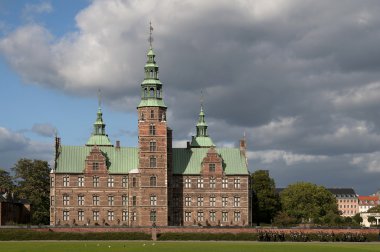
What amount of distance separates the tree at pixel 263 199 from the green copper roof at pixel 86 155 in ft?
82.1

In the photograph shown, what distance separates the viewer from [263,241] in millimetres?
83375

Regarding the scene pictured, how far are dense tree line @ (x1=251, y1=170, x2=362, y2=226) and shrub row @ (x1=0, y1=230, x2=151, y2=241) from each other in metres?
28.6

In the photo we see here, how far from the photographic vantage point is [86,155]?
106562 millimetres

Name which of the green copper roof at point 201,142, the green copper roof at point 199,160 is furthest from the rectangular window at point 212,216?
the green copper roof at point 201,142

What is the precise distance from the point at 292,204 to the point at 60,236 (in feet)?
197

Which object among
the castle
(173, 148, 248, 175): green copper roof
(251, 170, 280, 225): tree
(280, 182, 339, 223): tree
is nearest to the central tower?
the castle

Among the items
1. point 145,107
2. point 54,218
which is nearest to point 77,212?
point 54,218

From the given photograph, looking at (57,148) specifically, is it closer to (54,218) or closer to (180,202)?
(54,218)

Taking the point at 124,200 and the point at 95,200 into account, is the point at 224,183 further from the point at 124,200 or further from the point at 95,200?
the point at 95,200

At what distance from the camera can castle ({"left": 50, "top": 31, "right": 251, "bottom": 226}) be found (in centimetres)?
10406

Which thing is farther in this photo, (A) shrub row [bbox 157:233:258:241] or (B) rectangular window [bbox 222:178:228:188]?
(B) rectangular window [bbox 222:178:228:188]

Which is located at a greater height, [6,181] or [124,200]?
[6,181]

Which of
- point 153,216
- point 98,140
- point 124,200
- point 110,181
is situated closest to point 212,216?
point 153,216

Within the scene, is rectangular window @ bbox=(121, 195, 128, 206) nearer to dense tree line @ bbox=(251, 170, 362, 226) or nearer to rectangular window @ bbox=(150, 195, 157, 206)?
rectangular window @ bbox=(150, 195, 157, 206)
